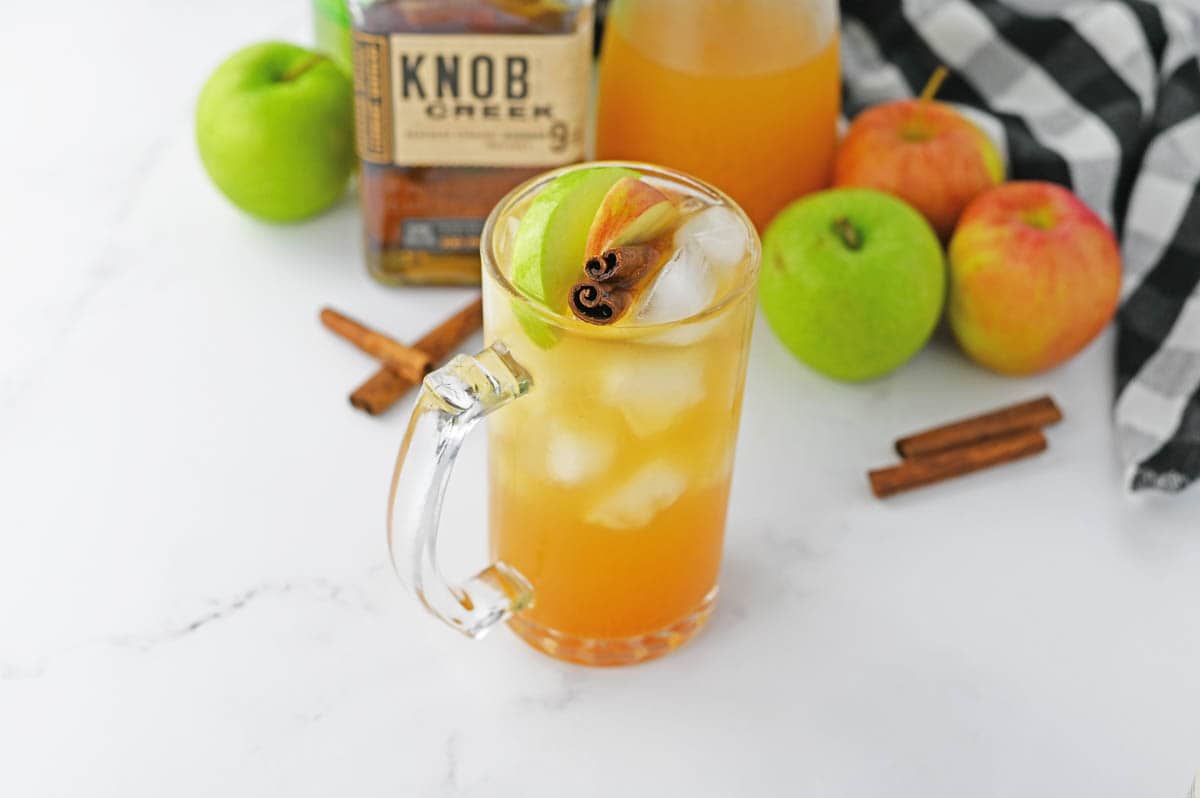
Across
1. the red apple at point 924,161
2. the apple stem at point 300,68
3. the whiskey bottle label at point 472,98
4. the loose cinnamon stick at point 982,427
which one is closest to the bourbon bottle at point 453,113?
the whiskey bottle label at point 472,98

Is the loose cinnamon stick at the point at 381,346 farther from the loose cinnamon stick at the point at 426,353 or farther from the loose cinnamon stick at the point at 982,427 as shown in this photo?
the loose cinnamon stick at the point at 982,427

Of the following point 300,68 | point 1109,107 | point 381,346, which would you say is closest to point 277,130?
point 300,68

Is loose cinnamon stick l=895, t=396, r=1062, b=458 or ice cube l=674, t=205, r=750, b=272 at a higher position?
ice cube l=674, t=205, r=750, b=272

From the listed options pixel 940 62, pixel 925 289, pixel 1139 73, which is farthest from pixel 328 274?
pixel 1139 73

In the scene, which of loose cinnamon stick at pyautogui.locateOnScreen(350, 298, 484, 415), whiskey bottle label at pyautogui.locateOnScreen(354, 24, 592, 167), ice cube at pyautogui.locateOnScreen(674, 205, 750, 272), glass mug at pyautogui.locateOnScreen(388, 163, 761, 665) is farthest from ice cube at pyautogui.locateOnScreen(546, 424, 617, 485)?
whiskey bottle label at pyautogui.locateOnScreen(354, 24, 592, 167)

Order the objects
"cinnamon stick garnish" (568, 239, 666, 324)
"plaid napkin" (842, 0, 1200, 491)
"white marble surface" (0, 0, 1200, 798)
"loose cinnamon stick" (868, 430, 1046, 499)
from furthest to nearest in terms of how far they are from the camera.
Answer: "plaid napkin" (842, 0, 1200, 491) < "loose cinnamon stick" (868, 430, 1046, 499) < "white marble surface" (0, 0, 1200, 798) < "cinnamon stick garnish" (568, 239, 666, 324)

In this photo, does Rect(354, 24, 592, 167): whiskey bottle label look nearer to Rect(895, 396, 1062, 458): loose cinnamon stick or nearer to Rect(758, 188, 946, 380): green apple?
Rect(758, 188, 946, 380): green apple

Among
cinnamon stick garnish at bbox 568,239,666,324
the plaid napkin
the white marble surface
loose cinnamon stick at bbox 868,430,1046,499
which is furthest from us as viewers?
the plaid napkin

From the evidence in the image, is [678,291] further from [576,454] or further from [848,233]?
[848,233]

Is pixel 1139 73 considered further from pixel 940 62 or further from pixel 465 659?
pixel 465 659
